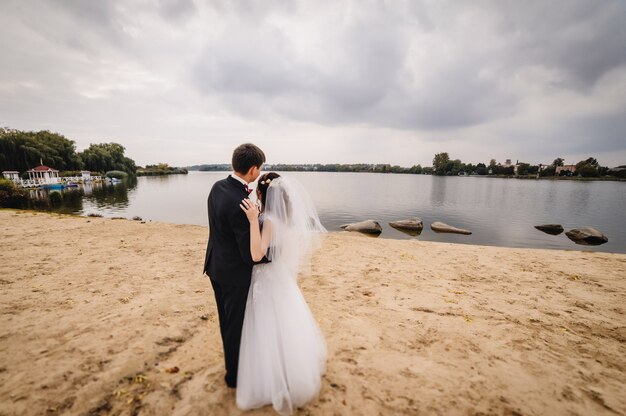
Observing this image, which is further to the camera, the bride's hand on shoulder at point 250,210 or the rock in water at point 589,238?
the rock in water at point 589,238

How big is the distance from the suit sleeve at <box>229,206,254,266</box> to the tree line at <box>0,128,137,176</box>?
281 ft

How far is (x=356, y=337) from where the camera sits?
14.4ft

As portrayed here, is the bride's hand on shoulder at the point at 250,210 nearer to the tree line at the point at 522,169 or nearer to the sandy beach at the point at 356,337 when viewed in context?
the sandy beach at the point at 356,337

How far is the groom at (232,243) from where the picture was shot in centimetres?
249

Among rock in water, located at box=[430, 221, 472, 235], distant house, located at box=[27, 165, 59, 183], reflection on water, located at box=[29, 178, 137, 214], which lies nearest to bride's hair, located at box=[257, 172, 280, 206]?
rock in water, located at box=[430, 221, 472, 235]

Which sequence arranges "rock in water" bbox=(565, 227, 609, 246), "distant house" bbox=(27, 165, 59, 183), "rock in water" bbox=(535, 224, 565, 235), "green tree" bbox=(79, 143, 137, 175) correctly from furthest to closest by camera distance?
1. "green tree" bbox=(79, 143, 137, 175)
2. "distant house" bbox=(27, 165, 59, 183)
3. "rock in water" bbox=(535, 224, 565, 235)
4. "rock in water" bbox=(565, 227, 609, 246)

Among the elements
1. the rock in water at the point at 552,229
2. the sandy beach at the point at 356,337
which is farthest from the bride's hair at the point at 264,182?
the rock in water at the point at 552,229

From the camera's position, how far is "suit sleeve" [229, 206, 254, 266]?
2.45 m

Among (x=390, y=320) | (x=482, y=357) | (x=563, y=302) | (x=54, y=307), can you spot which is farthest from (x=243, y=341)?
(x=563, y=302)

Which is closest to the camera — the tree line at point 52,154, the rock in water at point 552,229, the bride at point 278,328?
the bride at point 278,328

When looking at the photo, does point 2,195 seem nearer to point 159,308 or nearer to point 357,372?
point 159,308

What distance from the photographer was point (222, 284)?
2754mm

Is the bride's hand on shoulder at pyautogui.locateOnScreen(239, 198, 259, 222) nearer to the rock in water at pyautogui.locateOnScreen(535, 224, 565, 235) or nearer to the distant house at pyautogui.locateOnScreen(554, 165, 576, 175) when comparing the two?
the rock in water at pyautogui.locateOnScreen(535, 224, 565, 235)

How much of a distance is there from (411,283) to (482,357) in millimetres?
2999
